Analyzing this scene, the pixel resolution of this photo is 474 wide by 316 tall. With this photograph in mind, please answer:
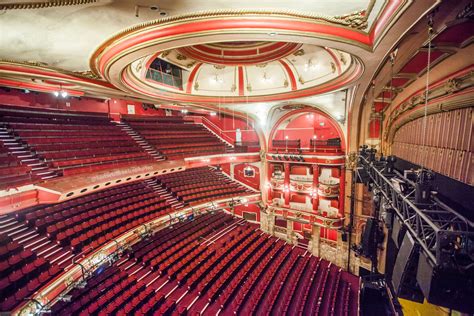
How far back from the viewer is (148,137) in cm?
1255

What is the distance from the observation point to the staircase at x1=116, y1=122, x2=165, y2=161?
Result: 37.9 feet

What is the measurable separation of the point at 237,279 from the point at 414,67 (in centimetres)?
827

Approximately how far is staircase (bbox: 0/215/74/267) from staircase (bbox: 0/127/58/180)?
5.41 feet

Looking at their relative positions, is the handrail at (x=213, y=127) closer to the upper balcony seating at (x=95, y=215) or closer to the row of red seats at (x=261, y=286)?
the upper balcony seating at (x=95, y=215)

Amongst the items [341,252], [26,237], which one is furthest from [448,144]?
[26,237]

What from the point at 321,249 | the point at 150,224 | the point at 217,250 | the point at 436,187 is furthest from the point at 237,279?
the point at 436,187

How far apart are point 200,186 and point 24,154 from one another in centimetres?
770

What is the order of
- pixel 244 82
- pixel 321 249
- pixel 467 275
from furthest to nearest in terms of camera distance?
pixel 321 249, pixel 244 82, pixel 467 275

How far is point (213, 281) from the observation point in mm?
7938

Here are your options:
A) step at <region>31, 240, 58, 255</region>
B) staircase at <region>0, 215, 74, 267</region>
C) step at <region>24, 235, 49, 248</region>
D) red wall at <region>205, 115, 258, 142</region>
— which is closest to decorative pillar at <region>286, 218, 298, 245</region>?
red wall at <region>205, 115, 258, 142</region>

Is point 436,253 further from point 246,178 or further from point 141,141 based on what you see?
point 246,178

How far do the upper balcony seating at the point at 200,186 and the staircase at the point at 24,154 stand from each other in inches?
210

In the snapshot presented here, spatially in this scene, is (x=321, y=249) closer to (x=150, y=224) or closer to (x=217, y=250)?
(x=217, y=250)

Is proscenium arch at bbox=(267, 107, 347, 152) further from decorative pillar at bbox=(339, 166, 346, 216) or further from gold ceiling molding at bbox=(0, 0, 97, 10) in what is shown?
gold ceiling molding at bbox=(0, 0, 97, 10)
